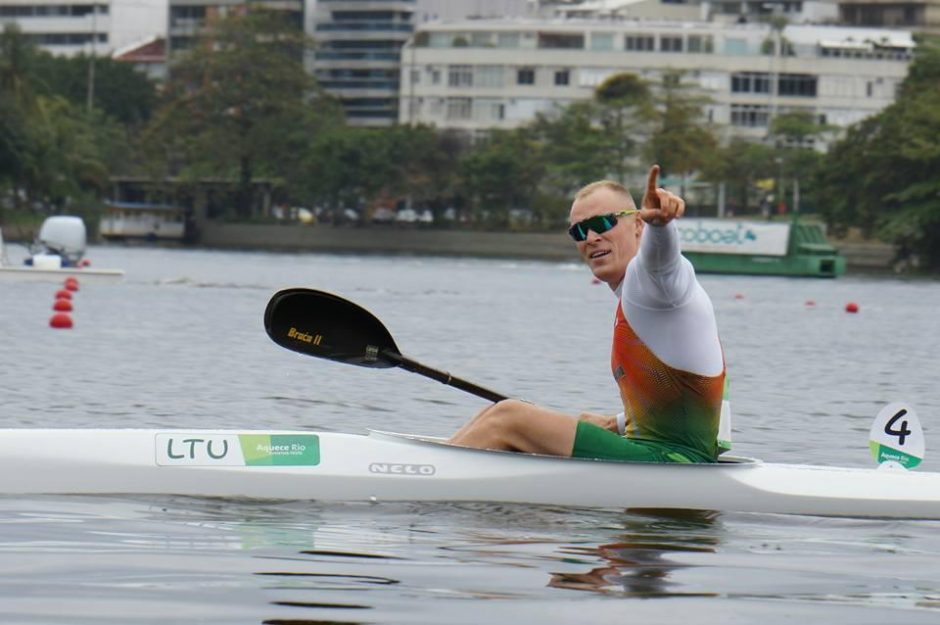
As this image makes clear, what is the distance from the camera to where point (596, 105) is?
106 m

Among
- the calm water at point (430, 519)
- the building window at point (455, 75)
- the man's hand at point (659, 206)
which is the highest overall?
the building window at point (455, 75)

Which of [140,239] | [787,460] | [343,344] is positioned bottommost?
[140,239]

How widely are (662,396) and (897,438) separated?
1943 millimetres

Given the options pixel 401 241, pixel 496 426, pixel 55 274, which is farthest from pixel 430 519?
pixel 401 241

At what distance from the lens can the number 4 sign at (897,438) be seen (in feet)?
35.2

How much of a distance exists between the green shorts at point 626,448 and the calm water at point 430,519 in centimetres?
A: 32

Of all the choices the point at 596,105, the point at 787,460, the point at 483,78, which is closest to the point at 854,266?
the point at 596,105

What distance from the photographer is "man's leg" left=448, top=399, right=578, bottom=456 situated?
32.4 feet

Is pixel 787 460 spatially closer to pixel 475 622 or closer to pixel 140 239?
pixel 475 622

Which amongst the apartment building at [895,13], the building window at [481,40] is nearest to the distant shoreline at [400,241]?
the building window at [481,40]

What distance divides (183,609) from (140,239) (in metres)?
110

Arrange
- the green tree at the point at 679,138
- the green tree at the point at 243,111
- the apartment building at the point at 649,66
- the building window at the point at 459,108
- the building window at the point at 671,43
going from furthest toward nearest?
1. the building window at the point at 459,108
2. the building window at the point at 671,43
3. the apartment building at the point at 649,66
4. the green tree at the point at 243,111
5. the green tree at the point at 679,138

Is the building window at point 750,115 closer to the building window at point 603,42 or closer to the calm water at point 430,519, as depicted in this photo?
the building window at point 603,42

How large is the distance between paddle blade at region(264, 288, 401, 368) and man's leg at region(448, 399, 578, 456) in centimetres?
104
